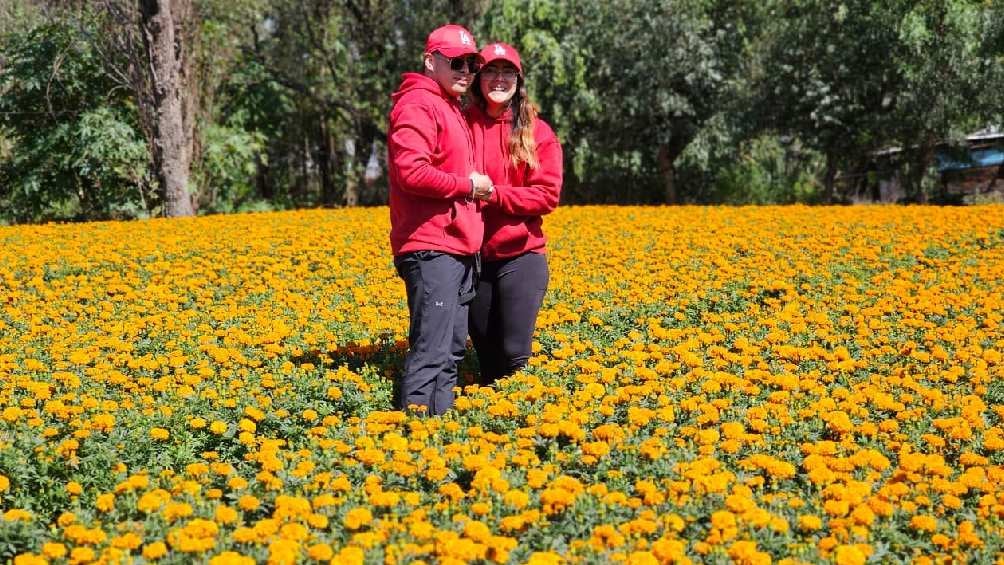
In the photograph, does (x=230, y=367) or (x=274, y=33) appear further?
(x=274, y=33)

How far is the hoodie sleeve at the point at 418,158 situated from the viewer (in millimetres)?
4305

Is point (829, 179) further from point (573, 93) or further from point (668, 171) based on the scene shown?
point (573, 93)

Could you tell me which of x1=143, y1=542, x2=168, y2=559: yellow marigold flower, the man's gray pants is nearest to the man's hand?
the man's gray pants

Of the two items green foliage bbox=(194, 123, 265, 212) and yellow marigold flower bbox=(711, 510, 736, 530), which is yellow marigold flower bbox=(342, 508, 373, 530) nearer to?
yellow marigold flower bbox=(711, 510, 736, 530)

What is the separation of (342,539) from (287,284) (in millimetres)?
5244

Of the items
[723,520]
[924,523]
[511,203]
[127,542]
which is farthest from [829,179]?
[127,542]

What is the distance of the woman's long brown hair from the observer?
4785mm

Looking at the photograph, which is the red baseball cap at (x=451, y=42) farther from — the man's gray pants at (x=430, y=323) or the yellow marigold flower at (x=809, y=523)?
the yellow marigold flower at (x=809, y=523)

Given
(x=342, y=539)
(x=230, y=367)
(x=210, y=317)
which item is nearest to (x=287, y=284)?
(x=210, y=317)

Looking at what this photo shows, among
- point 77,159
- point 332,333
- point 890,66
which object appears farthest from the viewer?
point 890,66

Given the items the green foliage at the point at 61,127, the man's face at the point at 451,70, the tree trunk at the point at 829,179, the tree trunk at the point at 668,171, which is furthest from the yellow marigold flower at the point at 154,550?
the tree trunk at the point at 668,171

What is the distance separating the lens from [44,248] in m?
9.77

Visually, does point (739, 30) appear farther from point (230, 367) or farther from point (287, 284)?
point (230, 367)

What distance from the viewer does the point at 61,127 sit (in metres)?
17.0
